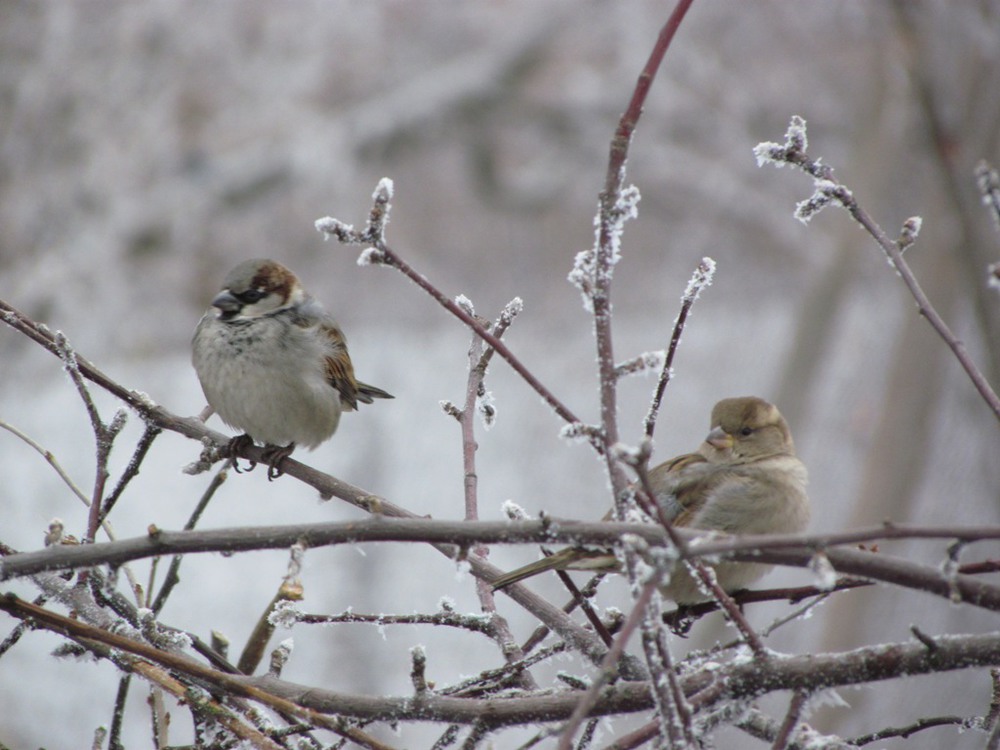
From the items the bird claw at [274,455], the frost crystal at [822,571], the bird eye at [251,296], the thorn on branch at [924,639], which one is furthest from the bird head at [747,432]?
the frost crystal at [822,571]

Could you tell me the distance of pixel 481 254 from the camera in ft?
20.1

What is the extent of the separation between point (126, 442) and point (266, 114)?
2073 mm

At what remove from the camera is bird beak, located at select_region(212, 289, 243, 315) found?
194cm

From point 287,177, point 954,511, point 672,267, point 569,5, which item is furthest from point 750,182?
point 954,511

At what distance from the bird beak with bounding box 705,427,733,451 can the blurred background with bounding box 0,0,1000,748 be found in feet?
3.38

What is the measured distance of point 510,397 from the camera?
15.6 ft

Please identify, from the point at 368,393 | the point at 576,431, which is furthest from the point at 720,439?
the point at 576,431

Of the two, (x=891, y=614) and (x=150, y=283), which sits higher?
(x=150, y=283)

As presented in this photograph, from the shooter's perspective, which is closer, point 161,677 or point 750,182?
point 161,677

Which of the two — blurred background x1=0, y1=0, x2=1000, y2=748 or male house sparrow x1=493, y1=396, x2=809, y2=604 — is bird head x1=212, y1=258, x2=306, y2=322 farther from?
blurred background x1=0, y1=0, x2=1000, y2=748

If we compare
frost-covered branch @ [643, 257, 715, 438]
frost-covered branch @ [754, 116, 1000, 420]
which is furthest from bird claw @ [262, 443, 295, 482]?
frost-covered branch @ [754, 116, 1000, 420]

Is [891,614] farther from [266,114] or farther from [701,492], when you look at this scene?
[266,114]

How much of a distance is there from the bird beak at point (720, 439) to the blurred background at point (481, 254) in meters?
1.03

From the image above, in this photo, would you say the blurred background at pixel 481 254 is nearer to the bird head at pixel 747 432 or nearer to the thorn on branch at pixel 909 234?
the bird head at pixel 747 432
